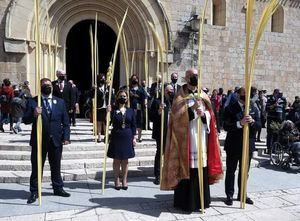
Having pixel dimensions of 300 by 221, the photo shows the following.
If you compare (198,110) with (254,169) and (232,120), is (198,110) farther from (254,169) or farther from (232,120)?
(254,169)

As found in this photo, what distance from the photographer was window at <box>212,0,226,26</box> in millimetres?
15055

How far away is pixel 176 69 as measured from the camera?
13914 millimetres

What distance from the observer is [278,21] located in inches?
652

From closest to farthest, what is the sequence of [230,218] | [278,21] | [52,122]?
[230,218]
[52,122]
[278,21]

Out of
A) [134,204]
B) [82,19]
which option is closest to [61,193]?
[134,204]

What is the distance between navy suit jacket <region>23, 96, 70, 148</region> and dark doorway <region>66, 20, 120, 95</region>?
29.4ft

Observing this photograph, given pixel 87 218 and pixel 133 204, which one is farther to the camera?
pixel 133 204

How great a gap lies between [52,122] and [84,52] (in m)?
11.6

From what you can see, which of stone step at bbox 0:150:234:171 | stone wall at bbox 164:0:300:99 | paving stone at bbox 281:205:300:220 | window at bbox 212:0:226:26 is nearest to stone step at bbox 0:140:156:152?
stone step at bbox 0:150:234:171

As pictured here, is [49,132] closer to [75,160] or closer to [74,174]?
[74,174]

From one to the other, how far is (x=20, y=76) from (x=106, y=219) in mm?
8463

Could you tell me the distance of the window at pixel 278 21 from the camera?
16406 mm

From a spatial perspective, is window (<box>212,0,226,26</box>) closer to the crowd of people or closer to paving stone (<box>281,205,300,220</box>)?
the crowd of people

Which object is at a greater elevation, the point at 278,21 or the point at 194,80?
the point at 278,21
